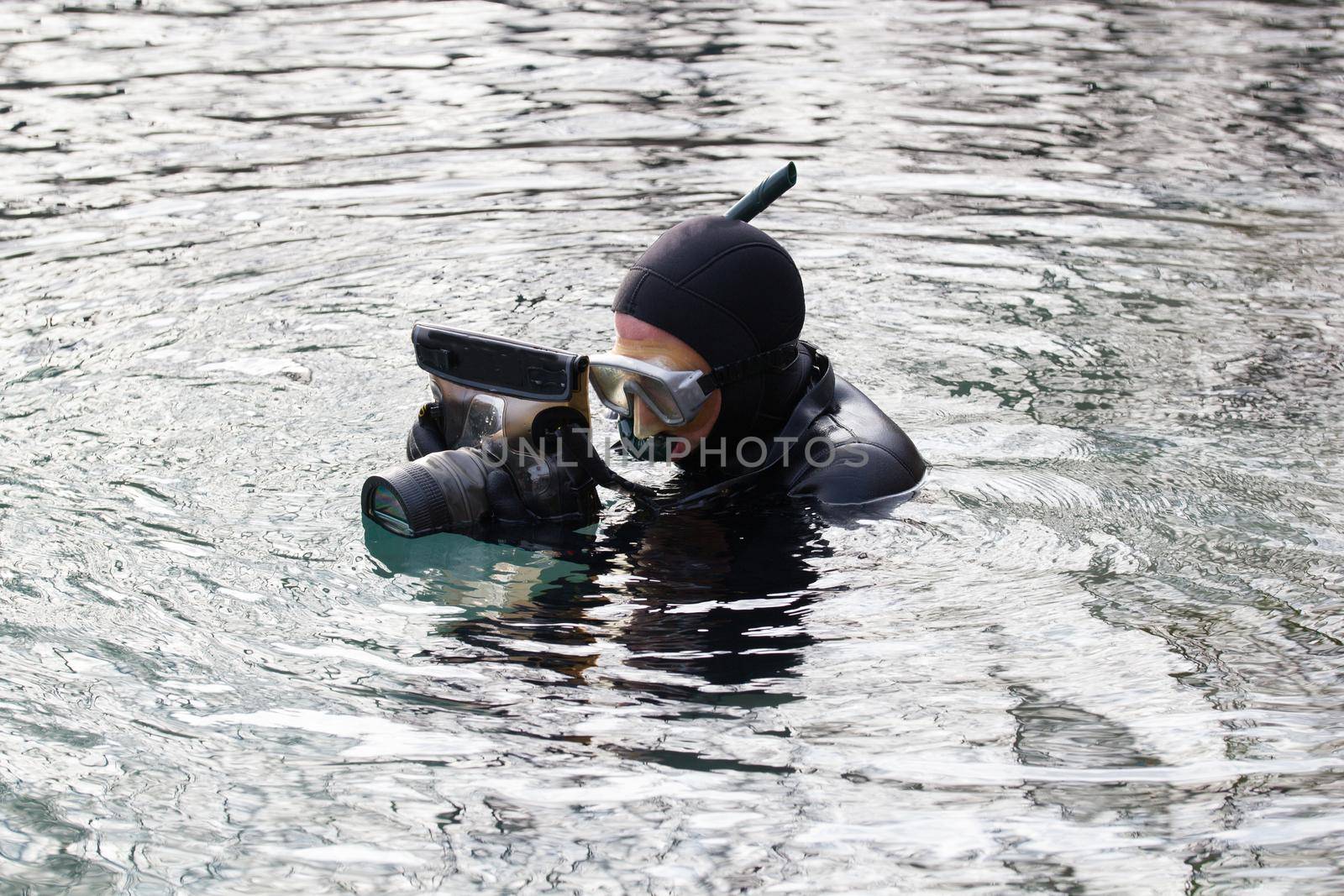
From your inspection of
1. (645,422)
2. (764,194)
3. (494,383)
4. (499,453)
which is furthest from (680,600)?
(764,194)

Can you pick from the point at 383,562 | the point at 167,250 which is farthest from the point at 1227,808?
the point at 167,250

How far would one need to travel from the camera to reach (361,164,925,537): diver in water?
11.8 ft

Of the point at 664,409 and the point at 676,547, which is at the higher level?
the point at 664,409

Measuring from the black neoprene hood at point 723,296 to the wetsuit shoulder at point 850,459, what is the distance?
19cm

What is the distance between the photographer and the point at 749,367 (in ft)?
12.5

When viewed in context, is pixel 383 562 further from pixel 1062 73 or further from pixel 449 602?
pixel 1062 73

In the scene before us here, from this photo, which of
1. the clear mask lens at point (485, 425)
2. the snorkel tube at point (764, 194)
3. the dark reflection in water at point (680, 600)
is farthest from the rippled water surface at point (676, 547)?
the snorkel tube at point (764, 194)

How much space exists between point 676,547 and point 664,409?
1.18 feet

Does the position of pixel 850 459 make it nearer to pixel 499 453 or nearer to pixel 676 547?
pixel 676 547

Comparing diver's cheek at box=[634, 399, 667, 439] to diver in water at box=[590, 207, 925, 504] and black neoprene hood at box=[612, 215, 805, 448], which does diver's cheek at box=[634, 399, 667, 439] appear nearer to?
diver in water at box=[590, 207, 925, 504]

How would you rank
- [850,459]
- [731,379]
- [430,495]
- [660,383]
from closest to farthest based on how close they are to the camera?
[430,495] < [660,383] < [731,379] < [850,459]

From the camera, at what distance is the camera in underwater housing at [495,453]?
11.6 feet

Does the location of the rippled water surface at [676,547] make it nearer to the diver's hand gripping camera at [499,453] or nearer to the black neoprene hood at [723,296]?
the diver's hand gripping camera at [499,453]

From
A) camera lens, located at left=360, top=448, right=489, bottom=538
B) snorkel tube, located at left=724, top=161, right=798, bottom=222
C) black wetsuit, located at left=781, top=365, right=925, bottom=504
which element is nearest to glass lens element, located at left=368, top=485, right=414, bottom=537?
camera lens, located at left=360, top=448, right=489, bottom=538
